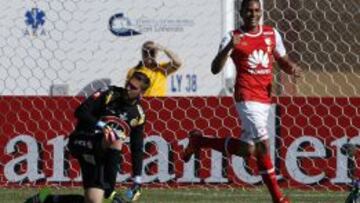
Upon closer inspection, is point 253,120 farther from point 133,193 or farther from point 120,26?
point 120,26

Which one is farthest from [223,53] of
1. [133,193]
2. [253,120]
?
[133,193]

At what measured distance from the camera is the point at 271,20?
15.5 meters

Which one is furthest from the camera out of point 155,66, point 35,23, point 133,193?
point 35,23

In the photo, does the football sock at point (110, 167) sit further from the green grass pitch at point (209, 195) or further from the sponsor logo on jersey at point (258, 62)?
the green grass pitch at point (209, 195)

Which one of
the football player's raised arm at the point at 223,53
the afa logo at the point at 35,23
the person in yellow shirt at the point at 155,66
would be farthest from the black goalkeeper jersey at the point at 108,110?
the afa logo at the point at 35,23

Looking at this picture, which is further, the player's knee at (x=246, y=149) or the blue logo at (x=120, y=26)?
the blue logo at (x=120, y=26)

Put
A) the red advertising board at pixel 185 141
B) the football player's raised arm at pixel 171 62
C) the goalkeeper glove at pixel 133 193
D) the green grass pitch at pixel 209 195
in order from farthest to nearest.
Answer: the football player's raised arm at pixel 171 62 < the red advertising board at pixel 185 141 < the green grass pitch at pixel 209 195 < the goalkeeper glove at pixel 133 193

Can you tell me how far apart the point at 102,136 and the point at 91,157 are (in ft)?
0.73

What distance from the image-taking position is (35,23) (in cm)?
1633

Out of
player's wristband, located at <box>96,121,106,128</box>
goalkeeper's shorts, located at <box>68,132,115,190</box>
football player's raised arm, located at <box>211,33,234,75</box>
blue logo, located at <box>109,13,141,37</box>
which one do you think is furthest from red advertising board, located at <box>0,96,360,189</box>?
player's wristband, located at <box>96,121,106,128</box>

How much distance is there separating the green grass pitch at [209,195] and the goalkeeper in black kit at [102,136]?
6.09 feet

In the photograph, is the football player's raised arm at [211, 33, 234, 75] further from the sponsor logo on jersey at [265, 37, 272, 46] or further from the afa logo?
→ the afa logo

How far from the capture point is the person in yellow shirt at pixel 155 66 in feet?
45.5

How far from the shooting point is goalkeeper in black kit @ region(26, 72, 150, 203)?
9789 mm
